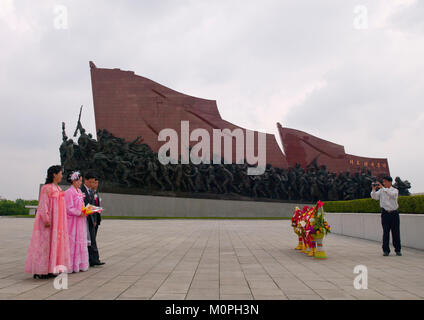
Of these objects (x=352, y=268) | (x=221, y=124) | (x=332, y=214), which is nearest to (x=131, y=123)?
(x=221, y=124)

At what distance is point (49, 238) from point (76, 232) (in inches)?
19.7

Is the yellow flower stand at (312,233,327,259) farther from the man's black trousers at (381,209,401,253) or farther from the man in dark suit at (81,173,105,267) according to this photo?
the man in dark suit at (81,173,105,267)

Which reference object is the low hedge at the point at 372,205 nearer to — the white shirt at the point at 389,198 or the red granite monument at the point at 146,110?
the white shirt at the point at 389,198

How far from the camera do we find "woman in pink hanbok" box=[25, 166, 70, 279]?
14.8 feet

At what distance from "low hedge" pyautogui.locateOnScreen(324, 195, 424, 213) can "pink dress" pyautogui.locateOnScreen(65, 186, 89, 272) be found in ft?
23.3

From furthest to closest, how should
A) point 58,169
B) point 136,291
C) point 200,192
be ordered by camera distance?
point 200,192
point 58,169
point 136,291

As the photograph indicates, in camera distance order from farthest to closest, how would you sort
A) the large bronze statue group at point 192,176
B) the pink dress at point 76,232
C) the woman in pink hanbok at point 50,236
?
the large bronze statue group at point 192,176 < the pink dress at point 76,232 < the woman in pink hanbok at point 50,236

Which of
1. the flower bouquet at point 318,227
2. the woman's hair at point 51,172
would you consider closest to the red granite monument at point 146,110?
the flower bouquet at point 318,227

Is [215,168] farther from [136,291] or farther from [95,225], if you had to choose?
[136,291]

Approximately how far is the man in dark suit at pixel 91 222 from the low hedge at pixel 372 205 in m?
6.92

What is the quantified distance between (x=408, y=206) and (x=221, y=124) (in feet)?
66.8

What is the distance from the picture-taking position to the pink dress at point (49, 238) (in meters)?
4.52
